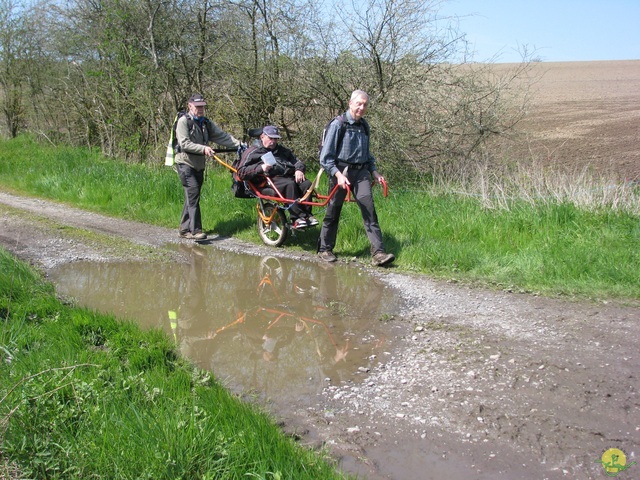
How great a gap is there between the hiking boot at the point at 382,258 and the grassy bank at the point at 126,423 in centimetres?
325

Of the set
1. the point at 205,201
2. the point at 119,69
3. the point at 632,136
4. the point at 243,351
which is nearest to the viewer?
the point at 243,351

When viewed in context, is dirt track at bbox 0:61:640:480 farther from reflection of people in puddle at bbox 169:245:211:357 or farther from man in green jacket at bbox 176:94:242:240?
man in green jacket at bbox 176:94:242:240

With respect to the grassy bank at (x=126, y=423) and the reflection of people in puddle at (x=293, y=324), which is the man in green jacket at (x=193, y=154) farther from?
the grassy bank at (x=126, y=423)

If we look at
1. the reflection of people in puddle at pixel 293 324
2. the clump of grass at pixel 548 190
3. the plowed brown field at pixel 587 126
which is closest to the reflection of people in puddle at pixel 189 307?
the reflection of people in puddle at pixel 293 324

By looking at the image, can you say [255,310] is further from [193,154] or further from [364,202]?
[193,154]

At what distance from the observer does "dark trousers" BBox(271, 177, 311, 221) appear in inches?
332

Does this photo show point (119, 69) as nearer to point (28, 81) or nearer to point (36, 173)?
point (36, 173)

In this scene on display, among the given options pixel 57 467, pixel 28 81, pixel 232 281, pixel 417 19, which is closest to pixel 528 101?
pixel 417 19

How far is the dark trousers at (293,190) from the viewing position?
332 inches

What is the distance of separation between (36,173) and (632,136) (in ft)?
50.1

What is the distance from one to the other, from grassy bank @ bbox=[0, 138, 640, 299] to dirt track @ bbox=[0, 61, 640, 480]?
0.46 m

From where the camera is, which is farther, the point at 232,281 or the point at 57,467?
the point at 232,281

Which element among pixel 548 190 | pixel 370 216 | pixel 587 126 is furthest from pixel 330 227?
pixel 587 126

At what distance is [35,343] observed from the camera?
16.3 ft
